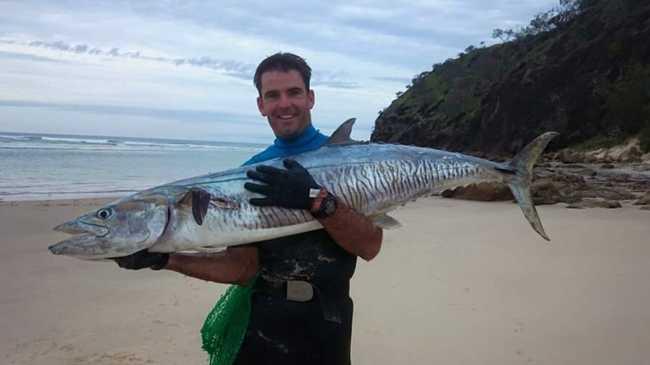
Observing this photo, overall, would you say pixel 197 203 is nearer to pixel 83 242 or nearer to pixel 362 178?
pixel 83 242

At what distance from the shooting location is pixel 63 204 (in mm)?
13844

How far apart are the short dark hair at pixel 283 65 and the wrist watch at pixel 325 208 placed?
0.73 metres

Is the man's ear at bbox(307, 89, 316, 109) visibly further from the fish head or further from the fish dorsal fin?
the fish head

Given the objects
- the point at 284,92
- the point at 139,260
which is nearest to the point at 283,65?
the point at 284,92

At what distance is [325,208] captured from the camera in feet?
8.41

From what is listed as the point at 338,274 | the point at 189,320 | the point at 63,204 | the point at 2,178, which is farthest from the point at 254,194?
the point at 2,178

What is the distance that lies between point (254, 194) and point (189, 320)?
324 cm

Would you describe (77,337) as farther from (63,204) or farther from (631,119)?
(631,119)

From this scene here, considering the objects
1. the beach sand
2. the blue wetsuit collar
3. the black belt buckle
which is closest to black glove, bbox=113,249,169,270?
the black belt buckle

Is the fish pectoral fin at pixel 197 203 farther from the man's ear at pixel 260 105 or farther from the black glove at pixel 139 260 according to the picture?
the man's ear at pixel 260 105

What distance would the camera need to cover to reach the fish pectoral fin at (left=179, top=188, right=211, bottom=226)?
256 centimetres

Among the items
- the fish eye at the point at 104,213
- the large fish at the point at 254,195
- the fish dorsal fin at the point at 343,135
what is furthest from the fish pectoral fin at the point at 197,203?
the fish dorsal fin at the point at 343,135

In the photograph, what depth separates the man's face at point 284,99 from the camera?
293 cm

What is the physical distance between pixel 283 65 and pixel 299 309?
48.2 inches
